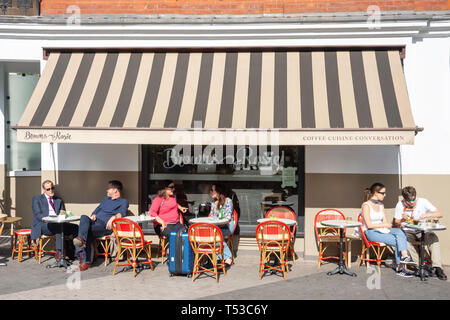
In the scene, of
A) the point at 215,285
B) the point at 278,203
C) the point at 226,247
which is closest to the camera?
the point at 215,285

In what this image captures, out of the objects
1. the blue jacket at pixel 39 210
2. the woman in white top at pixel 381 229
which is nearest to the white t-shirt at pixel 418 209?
the woman in white top at pixel 381 229

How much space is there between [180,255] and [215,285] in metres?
0.83

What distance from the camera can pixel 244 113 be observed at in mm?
7789

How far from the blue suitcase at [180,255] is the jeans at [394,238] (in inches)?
124

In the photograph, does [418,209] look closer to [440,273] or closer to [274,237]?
[440,273]

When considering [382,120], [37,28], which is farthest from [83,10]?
[382,120]

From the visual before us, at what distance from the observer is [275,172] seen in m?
9.29

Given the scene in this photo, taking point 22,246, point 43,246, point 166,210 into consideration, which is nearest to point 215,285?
point 166,210

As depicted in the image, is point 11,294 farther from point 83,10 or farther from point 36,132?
point 83,10

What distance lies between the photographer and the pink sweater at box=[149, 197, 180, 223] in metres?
8.48

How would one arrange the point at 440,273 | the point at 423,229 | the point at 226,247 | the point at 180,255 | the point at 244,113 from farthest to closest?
the point at 226,247 < the point at 244,113 < the point at 180,255 < the point at 440,273 < the point at 423,229

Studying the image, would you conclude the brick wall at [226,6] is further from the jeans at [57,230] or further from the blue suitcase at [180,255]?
the blue suitcase at [180,255]

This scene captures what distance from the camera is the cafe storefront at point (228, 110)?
7488 mm
